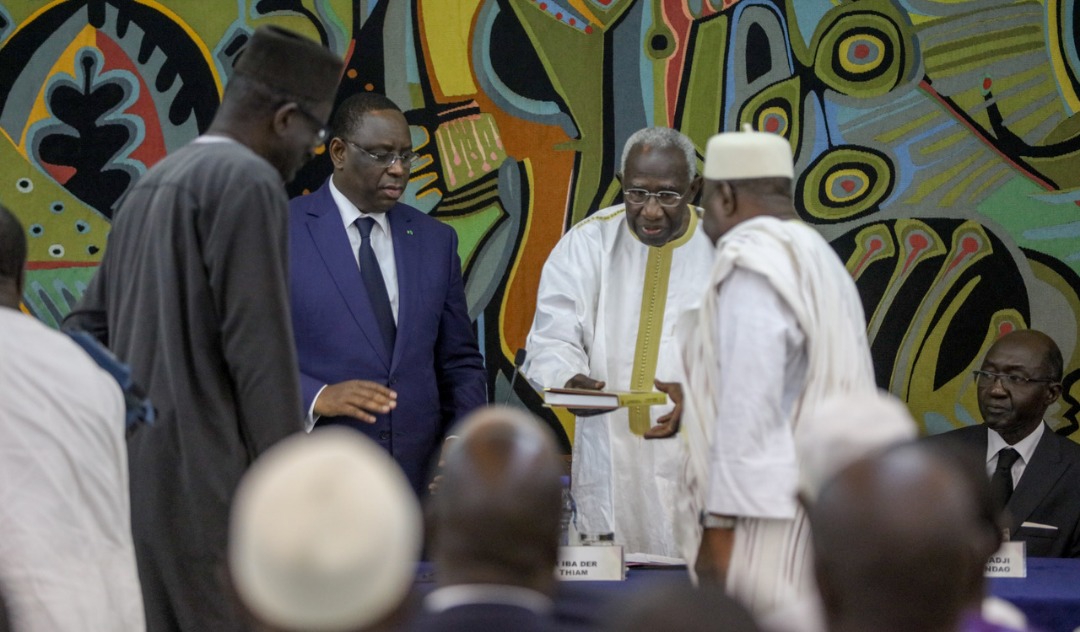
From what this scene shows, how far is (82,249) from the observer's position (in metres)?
6.21

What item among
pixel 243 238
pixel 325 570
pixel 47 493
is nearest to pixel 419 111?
pixel 243 238

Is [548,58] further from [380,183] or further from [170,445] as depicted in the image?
[170,445]

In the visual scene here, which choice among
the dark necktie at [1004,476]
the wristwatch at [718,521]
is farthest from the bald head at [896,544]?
the dark necktie at [1004,476]

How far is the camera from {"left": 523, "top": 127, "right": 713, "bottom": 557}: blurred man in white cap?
5508 millimetres

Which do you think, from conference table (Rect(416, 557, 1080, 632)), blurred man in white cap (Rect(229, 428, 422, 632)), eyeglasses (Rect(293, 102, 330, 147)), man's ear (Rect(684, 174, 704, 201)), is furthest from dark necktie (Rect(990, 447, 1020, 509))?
blurred man in white cap (Rect(229, 428, 422, 632))

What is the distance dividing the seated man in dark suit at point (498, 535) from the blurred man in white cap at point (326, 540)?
1.04 feet

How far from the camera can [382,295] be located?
552cm

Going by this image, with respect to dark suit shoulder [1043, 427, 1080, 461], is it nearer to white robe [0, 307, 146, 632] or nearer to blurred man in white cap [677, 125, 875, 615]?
blurred man in white cap [677, 125, 875, 615]

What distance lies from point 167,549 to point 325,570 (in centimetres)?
224

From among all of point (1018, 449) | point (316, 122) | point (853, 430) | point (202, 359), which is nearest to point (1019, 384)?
point (1018, 449)

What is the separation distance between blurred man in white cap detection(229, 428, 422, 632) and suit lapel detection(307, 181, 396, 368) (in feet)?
13.0

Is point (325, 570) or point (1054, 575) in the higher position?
point (325, 570)

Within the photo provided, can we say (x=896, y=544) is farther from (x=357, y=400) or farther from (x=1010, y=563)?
(x=357, y=400)

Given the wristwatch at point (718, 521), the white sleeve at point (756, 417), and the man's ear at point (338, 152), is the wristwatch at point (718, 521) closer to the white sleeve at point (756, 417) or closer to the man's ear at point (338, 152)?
the white sleeve at point (756, 417)
